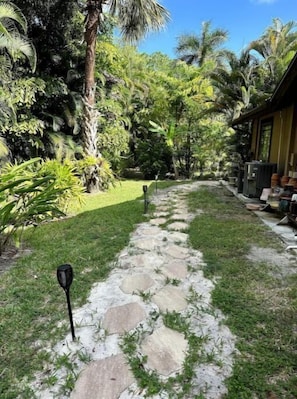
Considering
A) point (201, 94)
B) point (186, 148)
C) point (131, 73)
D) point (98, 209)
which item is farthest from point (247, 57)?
point (98, 209)

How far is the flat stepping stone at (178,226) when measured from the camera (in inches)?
207

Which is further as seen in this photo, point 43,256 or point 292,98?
point 292,98

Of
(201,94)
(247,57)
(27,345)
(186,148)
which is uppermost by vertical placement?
(247,57)

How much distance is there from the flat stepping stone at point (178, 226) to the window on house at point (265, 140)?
4706mm

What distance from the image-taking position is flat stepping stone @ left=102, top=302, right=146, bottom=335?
2.48 meters

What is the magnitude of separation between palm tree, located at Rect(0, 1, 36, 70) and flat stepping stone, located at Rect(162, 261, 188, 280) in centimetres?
672

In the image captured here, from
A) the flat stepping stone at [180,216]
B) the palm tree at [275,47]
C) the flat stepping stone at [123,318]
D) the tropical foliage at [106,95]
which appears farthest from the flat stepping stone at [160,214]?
the palm tree at [275,47]

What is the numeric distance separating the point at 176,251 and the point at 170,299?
1.29 m

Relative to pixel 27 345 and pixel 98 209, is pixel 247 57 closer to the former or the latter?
pixel 98 209

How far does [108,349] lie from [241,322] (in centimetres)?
114

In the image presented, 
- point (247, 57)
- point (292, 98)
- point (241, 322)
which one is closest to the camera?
point (241, 322)

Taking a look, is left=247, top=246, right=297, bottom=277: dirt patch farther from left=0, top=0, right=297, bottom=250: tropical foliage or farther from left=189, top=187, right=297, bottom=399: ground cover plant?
left=0, top=0, right=297, bottom=250: tropical foliage

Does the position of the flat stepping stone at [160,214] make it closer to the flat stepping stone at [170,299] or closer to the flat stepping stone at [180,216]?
the flat stepping stone at [180,216]

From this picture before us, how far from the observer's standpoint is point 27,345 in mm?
2309
